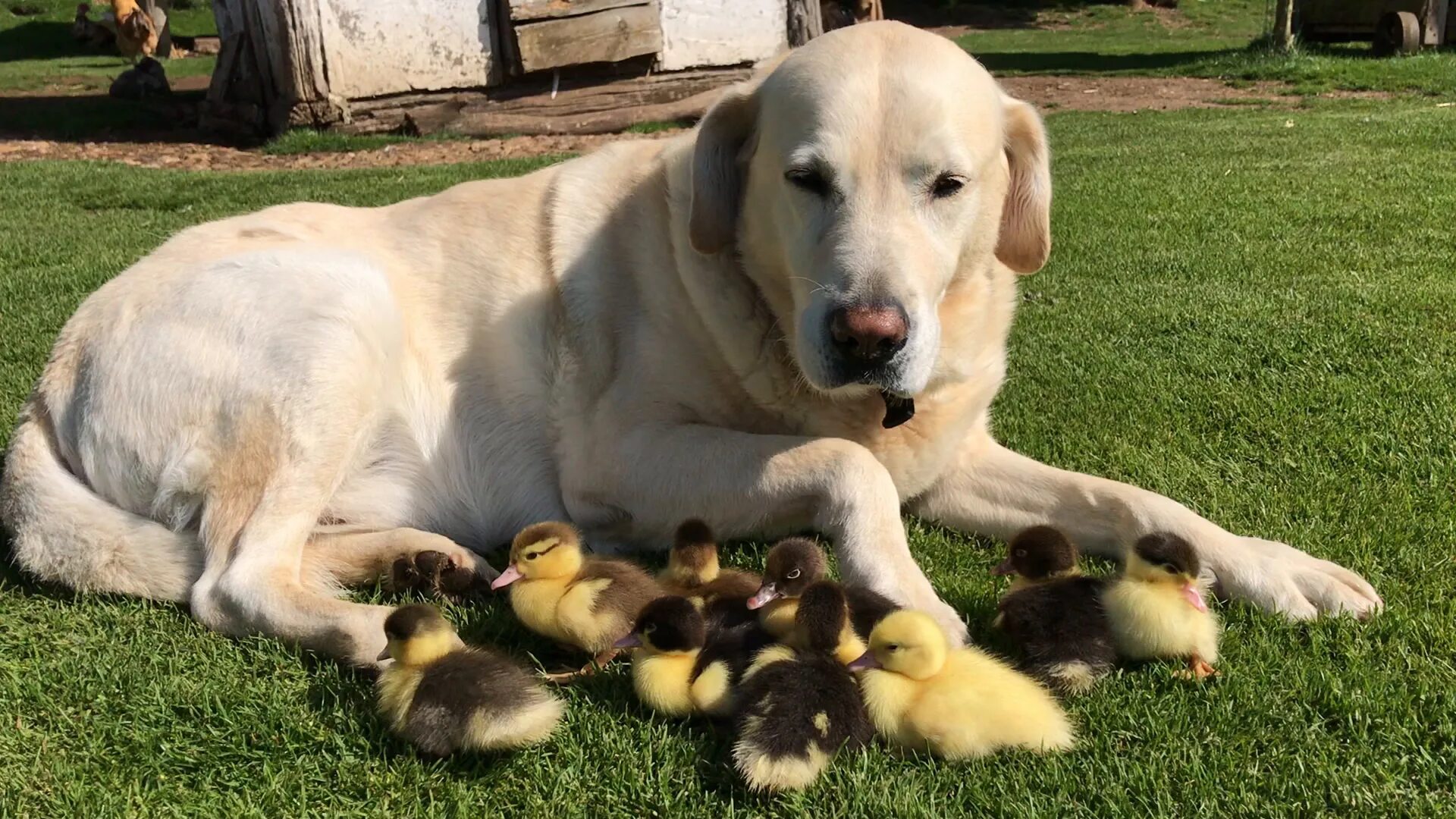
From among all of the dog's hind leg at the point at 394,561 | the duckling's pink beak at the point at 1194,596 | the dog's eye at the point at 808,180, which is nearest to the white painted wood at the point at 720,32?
the dog's eye at the point at 808,180

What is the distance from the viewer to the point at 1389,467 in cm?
305

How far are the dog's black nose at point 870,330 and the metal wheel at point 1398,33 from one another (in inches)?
722

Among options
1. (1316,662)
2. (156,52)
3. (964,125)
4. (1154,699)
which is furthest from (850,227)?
(156,52)

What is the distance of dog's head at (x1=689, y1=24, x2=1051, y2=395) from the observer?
235cm

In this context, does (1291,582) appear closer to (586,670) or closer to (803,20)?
(586,670)

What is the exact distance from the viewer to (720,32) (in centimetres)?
1254

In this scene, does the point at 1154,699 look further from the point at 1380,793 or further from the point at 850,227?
the point at 850,227

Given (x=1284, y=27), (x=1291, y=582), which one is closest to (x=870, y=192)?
(x=1291, y=582)

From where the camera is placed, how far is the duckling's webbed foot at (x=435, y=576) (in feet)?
8.69

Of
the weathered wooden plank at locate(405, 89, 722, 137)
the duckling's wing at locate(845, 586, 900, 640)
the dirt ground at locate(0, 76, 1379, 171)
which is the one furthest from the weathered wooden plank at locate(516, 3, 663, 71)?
the duckling's wing at locate(845, 586, 900, 640)

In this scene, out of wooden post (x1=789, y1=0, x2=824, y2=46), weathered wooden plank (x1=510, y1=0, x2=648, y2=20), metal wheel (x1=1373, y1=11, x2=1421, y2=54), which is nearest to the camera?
weathered wooden plank (x1=510, y1=0, x2=648, y2=20)

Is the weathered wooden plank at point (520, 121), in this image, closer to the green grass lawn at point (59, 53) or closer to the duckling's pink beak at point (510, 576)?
the green grass lawn at point (59, 53)

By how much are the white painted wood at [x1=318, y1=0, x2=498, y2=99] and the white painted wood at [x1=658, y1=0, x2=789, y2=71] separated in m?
2.13

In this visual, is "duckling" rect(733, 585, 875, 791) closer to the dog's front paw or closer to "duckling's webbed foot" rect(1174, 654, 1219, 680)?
"duckling's webbed foot" rect(1174, 654, 1219, 680)
